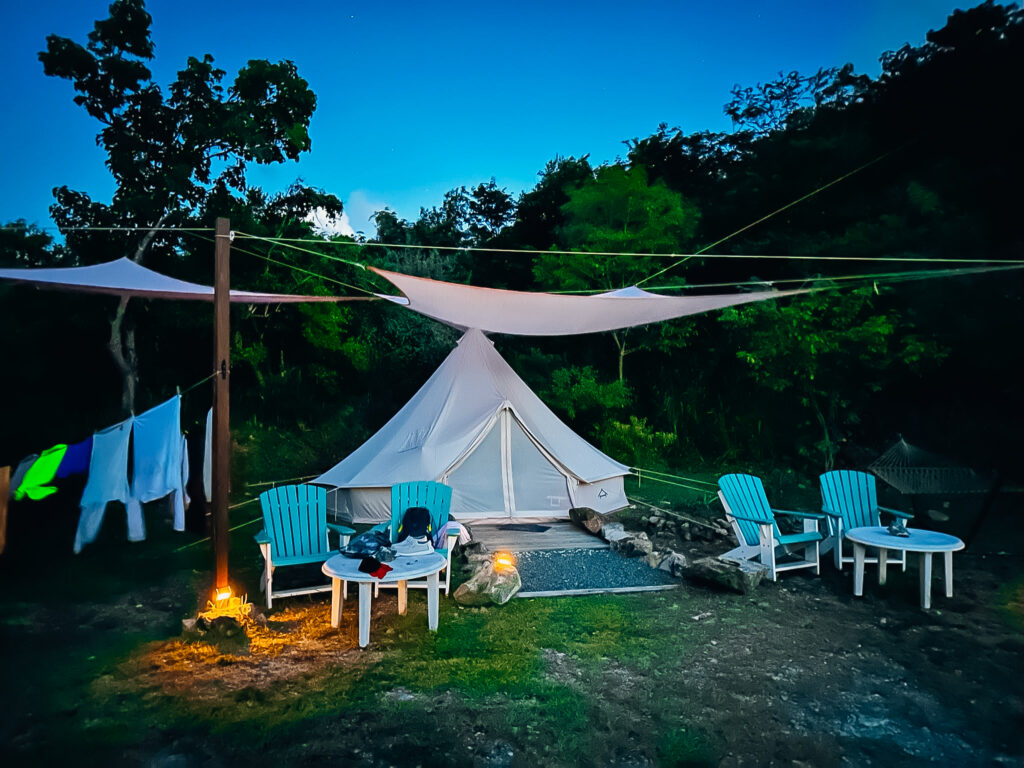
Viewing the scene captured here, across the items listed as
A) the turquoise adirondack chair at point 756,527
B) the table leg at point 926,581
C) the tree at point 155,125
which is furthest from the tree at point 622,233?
the table leg at point 926,581

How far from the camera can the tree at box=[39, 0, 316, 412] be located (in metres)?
9.42

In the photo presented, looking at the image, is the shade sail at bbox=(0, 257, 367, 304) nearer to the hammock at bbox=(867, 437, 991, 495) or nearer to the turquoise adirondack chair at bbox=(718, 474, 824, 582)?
the turquoise adirondack chair at bbox=(718, 474, 824, 582)

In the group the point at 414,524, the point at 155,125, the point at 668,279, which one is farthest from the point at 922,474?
the point at 155,125

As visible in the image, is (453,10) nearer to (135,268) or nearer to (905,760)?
(135,268)

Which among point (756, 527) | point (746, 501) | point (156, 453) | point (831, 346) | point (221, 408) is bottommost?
point (756, 527)

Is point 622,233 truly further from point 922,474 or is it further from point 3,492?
point 3,492

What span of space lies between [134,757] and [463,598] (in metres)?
2.27

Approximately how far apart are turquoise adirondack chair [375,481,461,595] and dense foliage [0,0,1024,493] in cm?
316

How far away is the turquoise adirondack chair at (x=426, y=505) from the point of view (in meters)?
4.73

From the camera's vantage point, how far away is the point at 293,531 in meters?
4.64

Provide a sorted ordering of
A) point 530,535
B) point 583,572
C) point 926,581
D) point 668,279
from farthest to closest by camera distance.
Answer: point 668,279
point 530,535
point 583,572
point 926,581

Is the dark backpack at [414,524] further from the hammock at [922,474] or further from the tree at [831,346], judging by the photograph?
the tree at [831,346]

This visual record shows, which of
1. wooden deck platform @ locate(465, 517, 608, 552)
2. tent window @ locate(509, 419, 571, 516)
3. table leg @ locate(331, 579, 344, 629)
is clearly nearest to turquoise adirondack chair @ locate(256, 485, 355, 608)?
table leg @ locate(331, 579, 344, 629)

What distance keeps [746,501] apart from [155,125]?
1009 centimetres
